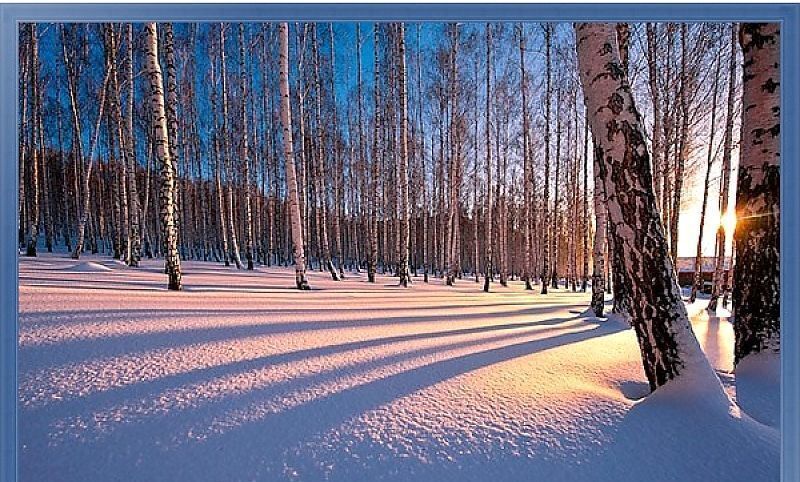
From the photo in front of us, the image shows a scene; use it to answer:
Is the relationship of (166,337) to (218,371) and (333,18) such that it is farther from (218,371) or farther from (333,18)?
(333,18)

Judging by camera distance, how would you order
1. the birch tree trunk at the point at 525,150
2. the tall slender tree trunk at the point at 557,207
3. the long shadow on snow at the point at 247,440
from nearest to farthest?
the long shadow on snow at the point at 247,440 < the birch tree trunk at the point at 525,150 < the tall slender tree trunk at the point at 557,207

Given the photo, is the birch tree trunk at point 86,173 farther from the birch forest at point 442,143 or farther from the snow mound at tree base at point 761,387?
the snow mound at tree base at point 761,387

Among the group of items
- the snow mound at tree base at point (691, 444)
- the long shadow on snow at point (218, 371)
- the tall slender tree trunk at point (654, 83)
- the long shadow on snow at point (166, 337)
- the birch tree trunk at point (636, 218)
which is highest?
the tall slender tree trunk at point (654, 83)

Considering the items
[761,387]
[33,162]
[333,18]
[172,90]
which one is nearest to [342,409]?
[333,18]

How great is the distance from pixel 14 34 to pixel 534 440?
2538 mm

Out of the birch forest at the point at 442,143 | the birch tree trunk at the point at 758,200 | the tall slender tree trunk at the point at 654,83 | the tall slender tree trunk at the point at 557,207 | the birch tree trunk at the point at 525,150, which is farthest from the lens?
the tall slender tree trunk at the point at 557,207

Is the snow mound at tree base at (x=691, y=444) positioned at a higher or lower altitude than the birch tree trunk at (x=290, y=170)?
lower

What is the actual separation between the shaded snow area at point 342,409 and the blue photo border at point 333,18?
81 mm

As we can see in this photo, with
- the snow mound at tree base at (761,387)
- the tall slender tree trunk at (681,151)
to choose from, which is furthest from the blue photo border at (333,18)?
the tall slender tree trunk at (681,151)

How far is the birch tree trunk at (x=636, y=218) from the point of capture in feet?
5.07

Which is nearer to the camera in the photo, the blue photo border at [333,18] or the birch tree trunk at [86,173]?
the blue photo border at [333,18]

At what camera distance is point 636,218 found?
1598 mm

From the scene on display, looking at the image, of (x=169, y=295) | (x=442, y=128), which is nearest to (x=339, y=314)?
(x=169, y=295)

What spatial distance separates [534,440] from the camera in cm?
132
